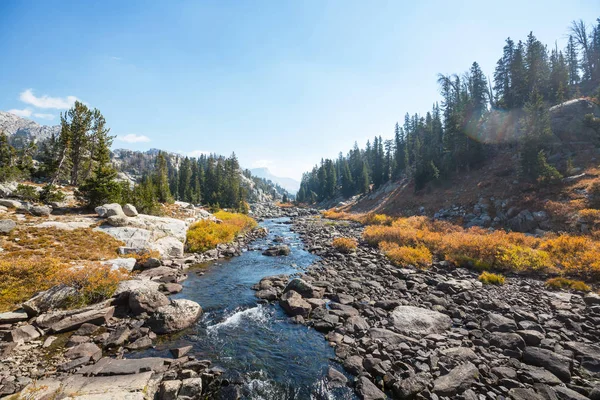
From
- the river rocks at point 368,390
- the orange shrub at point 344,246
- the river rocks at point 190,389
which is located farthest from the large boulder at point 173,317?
the orange shrub at point 344,246

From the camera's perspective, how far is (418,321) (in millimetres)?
9734

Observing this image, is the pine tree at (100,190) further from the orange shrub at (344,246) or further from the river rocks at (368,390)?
the river rocks at (368,390)

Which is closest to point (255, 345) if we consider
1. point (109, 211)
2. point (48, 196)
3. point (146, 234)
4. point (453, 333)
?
point (453, 333)

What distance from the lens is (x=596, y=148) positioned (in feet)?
Answer: 94.2

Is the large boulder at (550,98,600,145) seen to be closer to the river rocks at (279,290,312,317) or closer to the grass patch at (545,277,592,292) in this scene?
the grass patch at (545,277,592,292)

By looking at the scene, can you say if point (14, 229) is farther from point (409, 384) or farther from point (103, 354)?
point (409, 384)

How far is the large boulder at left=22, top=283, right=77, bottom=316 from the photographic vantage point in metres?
9.51

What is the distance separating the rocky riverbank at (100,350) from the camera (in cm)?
621

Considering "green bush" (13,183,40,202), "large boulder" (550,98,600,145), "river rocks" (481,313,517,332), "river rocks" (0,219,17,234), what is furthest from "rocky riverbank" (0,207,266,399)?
"large boulder" (550,98,600,145)

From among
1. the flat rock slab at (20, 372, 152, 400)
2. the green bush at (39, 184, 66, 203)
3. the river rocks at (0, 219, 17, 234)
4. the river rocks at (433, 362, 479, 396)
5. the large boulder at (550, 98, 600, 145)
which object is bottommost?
the river rocks at (433, 362, 479, 396)

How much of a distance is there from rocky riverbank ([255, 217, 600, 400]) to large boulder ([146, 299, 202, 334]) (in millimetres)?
3911

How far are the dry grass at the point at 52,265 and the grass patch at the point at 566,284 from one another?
2281cm

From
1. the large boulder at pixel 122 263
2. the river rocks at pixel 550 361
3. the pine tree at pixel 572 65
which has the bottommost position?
the river rocks at pixel 550 361

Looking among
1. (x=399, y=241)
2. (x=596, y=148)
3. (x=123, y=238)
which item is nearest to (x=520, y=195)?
(x=596, y=148)
